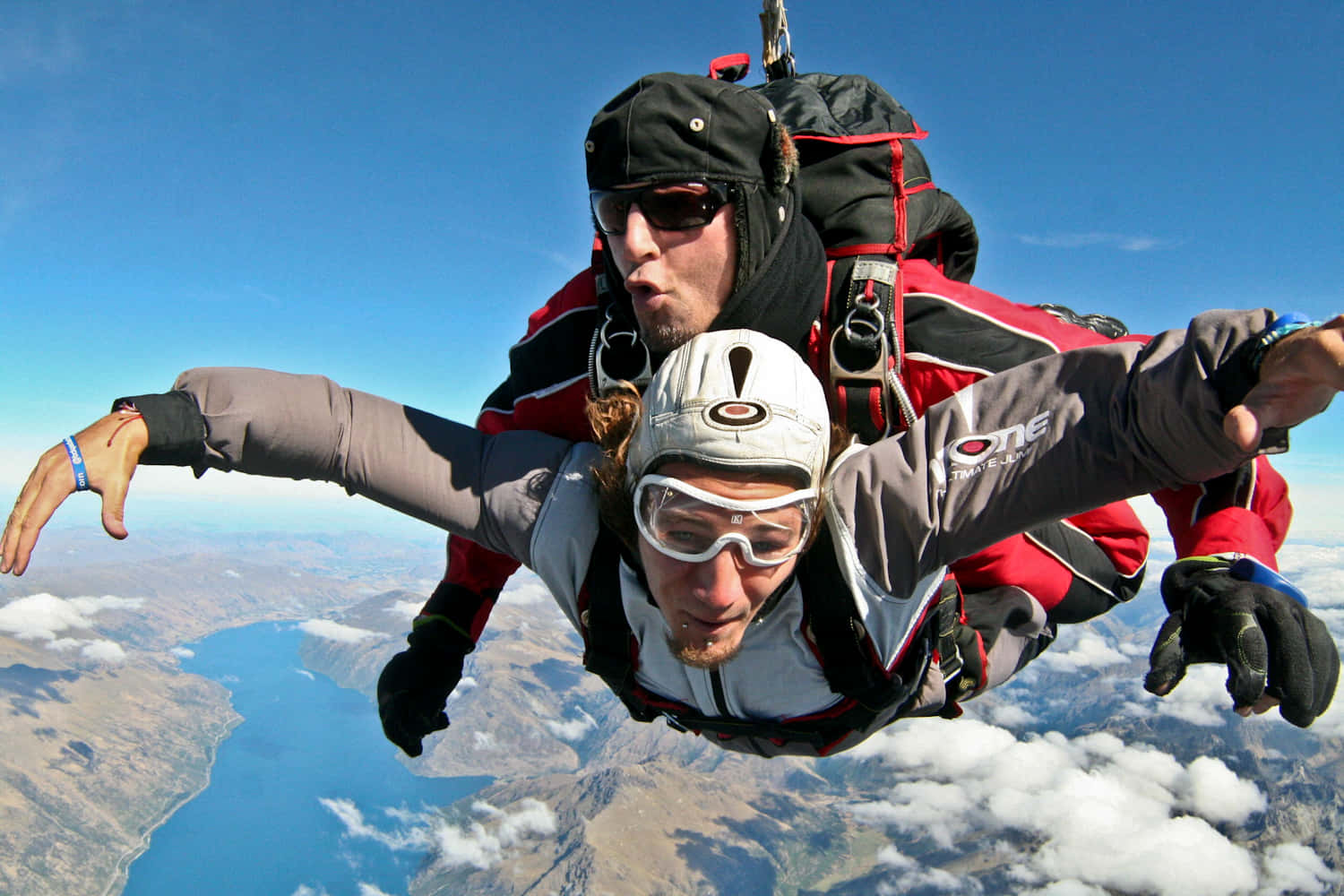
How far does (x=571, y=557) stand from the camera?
7.74 ft

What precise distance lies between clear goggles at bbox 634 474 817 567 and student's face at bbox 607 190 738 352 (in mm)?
580

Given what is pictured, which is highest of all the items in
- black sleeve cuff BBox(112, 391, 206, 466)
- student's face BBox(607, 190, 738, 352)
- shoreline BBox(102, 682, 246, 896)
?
student's face BBox(607, 190, 738, 352)

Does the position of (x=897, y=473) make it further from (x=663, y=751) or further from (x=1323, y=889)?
(x=663, y=751)

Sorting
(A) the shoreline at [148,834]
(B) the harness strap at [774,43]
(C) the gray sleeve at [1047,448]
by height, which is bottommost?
(A) the shoreline at [148,834]

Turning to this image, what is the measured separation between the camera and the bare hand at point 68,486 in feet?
5.34

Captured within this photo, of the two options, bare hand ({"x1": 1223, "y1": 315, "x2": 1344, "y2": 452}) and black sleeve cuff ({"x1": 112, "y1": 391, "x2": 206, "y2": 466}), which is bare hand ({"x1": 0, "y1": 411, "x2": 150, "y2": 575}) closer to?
black sleeve cuff ({"x1": 112, "y1": 391, "x2": 206, "y2": 466})

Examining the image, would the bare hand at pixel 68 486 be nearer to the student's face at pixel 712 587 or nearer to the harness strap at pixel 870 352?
the student's face at pixel 712 587

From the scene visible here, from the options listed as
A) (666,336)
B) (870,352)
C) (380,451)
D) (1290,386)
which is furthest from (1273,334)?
(380,451)

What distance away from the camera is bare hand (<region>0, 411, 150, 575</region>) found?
1629 millimetres

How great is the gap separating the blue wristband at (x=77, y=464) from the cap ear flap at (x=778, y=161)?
7.02 feet

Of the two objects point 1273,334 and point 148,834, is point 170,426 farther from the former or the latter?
point 148,834

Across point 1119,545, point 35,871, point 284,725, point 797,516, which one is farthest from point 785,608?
point 284,725

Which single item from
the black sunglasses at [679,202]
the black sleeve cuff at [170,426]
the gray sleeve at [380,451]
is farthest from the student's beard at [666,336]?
the black sleeve cuff at [170,426]

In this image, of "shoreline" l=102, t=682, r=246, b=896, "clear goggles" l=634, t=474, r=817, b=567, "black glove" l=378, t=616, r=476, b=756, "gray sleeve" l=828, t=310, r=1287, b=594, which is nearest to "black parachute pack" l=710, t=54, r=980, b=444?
"gray sleeve" l=828, t=310, r=1287, b=594
